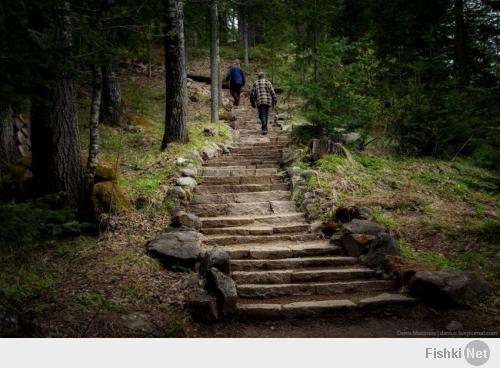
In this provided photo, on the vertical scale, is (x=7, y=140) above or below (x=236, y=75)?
below

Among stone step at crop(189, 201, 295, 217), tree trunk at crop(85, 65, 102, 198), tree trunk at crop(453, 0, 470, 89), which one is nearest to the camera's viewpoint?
tree trunk at crop(85, 65, 102, 198)

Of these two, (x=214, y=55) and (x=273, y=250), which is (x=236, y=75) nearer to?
(x=214, y=55)

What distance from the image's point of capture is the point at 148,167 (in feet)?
29.8

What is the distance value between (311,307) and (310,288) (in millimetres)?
552

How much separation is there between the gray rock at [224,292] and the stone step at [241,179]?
4213 millimetres

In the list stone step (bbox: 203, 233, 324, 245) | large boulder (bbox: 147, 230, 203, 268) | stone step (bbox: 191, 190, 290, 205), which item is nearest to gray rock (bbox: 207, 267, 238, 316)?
large boulder (bbox: 147, 230, 203, 268)

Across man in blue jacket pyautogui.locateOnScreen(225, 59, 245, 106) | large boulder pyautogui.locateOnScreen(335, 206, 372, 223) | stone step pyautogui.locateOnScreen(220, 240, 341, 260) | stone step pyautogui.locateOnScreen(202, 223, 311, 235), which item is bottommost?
stone step pyautogui.locateOnScreen(220, 240, 341, 260)

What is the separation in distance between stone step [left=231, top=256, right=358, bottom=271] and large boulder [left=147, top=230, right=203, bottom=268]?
2.10ft

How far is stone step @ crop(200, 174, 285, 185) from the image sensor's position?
8.95 meters

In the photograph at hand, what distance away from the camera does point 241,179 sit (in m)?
9.06

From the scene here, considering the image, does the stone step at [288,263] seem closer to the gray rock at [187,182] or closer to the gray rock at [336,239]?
the gray rock at [336,239]

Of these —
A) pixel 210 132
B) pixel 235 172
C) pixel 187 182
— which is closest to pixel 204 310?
pixel 187 182

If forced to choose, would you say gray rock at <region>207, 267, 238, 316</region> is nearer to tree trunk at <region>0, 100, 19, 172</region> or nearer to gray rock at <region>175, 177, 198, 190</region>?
gray rock at <region>175, 177, 198, 190</region>

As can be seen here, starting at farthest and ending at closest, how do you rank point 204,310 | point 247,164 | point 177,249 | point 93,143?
point 247,164
point 93,143
point 177,249
point 204,310
